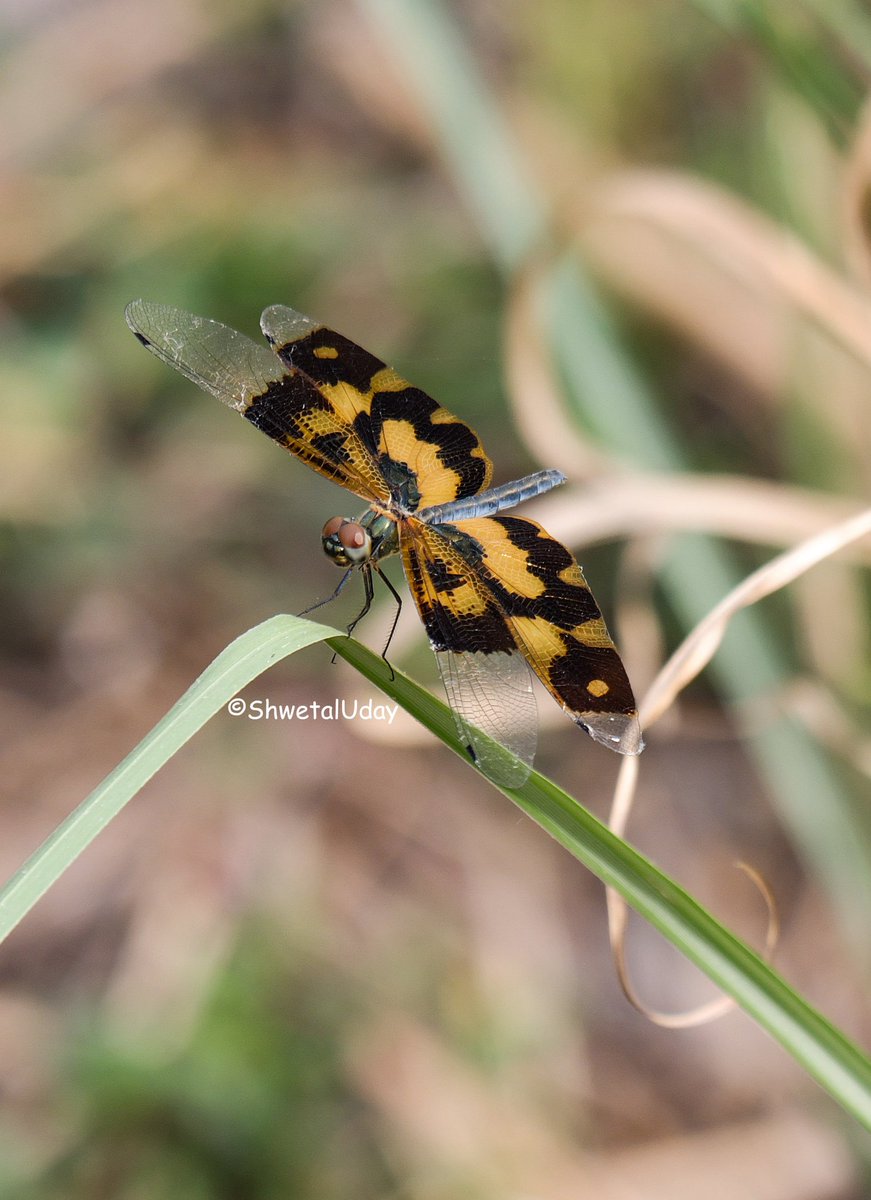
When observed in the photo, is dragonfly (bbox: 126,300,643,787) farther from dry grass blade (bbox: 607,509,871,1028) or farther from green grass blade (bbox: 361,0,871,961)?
green grass blade (bbox: 361,0,871,961)

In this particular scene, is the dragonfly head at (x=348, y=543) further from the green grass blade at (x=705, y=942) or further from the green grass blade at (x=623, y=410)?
the green grass blade at (x=623, y=410)

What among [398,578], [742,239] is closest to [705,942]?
[398,578]

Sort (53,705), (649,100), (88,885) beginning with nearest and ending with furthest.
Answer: (88,885) → (53,705) → (649,100)

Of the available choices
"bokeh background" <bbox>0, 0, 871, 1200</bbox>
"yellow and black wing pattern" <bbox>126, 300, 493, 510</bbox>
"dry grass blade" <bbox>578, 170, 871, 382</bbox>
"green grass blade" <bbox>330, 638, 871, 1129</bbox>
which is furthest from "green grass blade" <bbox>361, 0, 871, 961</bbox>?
"green grass blade" <bbox>330, 638, 871, 1129</bbox>

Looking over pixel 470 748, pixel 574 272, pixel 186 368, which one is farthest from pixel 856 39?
pixel 470 748

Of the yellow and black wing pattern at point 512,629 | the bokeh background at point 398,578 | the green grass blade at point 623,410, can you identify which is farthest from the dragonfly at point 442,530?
the green grass blade at point 623,410

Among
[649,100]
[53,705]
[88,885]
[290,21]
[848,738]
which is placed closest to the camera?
[848,738]

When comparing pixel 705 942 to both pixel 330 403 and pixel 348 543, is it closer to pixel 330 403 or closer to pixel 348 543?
pixel 348 543

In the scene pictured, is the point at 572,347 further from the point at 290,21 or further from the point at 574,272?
the point at 290,21
